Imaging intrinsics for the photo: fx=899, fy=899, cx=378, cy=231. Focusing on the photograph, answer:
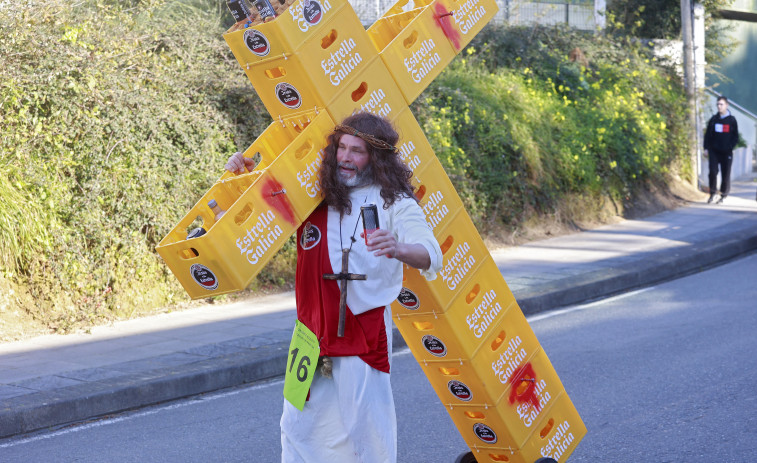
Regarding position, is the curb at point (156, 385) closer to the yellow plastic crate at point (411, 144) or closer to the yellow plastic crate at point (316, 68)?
the yellow plastic crate at point (316, 68)

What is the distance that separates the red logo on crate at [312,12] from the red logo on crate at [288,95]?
28 cm

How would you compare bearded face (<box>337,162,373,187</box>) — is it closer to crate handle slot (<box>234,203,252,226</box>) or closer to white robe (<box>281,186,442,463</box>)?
white robe (<box>281,186,442,463</box>)

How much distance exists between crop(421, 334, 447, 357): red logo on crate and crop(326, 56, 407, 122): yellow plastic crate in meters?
1.04

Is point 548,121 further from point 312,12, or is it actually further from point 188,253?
point 188,253

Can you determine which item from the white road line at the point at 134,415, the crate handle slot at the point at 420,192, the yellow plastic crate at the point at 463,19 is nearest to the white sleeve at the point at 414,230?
the crate handle slot at the point at 420,192

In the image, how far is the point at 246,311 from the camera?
965cm

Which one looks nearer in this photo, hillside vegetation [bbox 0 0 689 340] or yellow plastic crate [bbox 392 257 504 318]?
yellow plastic crate [bbox 392 257 504 318]

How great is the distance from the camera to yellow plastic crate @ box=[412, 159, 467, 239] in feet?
13.4

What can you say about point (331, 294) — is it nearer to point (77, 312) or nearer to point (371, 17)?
point (77, 312)

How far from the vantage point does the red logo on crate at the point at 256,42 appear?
3688mm

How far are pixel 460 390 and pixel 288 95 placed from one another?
1.65 m

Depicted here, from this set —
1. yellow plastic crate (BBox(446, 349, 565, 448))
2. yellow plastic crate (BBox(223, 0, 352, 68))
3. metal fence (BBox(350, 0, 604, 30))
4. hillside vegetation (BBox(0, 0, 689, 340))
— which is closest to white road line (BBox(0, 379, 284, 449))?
hillside vegetation (BBox(0, 0, 689, 340))

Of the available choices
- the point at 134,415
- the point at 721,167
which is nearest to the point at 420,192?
the point at 134,415

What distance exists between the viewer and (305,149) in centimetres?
375
